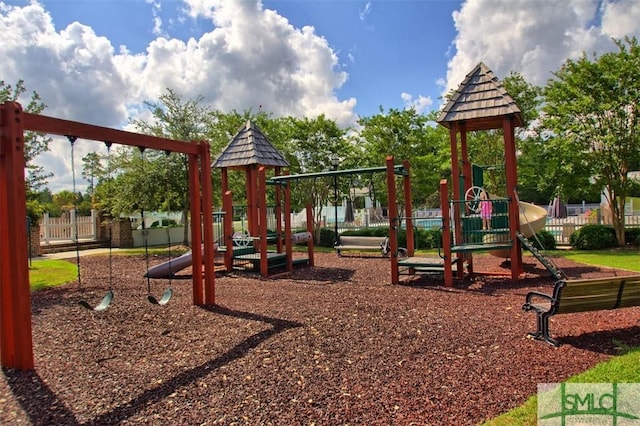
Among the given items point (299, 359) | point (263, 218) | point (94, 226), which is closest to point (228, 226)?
point (263, 218)

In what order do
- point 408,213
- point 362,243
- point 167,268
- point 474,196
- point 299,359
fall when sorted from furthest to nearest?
point 362,243, point 167,268, point 408,213, point 474,196, point 299,359

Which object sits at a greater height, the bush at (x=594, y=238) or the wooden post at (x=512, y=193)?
the wooden post at (x=512, y=193)

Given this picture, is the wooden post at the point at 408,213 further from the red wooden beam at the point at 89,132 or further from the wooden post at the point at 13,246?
the wooden post at the point at 13,246

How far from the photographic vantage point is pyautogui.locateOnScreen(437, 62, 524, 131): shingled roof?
891 centimetres

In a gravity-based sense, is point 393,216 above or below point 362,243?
above

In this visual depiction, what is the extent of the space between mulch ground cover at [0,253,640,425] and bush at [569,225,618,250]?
9.49 m

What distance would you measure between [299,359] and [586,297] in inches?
130

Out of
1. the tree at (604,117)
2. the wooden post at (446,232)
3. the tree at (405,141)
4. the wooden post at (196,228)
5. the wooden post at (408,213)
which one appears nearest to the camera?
the wooden post at (196,228)

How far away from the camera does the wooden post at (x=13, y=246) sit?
170 inches

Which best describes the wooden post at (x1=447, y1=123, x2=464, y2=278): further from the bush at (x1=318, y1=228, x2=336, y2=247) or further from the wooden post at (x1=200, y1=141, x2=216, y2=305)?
the bush at (x1=318, y1=228, x2=336, y2=247)

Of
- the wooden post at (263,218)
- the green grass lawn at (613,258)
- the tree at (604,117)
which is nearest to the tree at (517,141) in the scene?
the tree at (604,117)

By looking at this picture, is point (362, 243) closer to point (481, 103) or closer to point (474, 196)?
point (474, 196)

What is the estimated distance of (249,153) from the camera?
38.4ft

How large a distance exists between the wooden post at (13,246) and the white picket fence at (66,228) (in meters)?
15.9
